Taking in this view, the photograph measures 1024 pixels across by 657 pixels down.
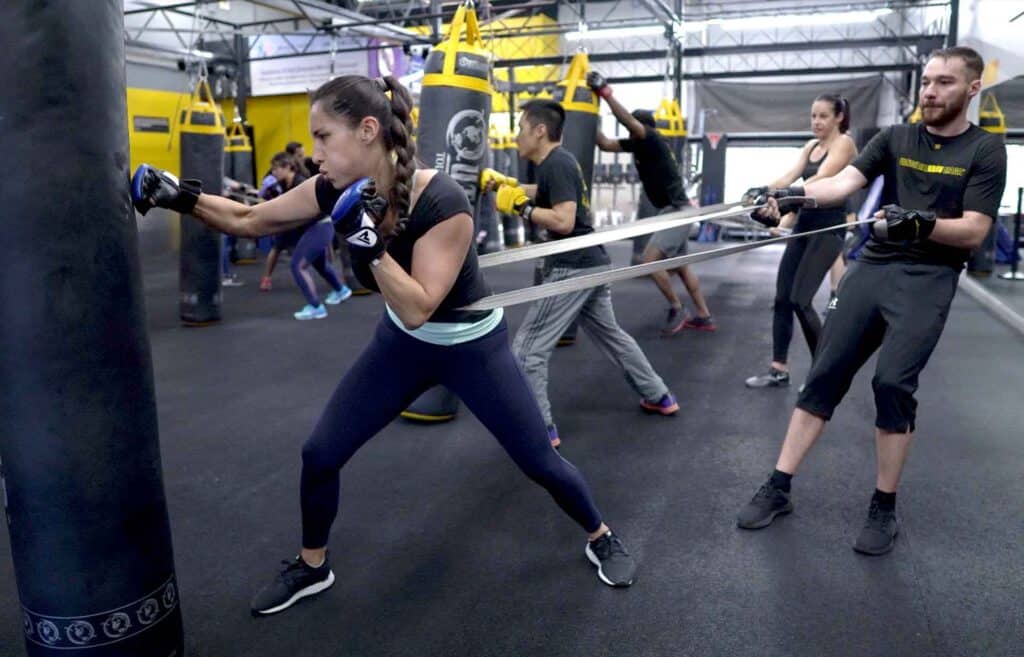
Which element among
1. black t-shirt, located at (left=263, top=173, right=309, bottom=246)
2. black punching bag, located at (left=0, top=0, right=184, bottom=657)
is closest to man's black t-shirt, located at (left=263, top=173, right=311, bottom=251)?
black t-shirt, located at (left=263, top=173, right=309, bottom=246)

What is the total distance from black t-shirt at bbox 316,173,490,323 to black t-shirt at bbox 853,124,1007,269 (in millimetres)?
1351

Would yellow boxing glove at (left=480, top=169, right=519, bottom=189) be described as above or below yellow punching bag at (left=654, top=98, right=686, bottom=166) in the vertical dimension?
below

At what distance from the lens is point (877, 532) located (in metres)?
2.51

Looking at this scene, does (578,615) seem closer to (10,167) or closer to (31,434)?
(31,434)

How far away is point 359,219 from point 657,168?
11.7 ft

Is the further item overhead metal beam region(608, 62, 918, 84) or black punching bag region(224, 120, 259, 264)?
overhead metal beam region(608, 62, 918, 84)

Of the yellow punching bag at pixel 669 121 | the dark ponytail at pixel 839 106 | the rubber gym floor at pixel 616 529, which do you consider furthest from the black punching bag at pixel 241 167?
the dark ponytail at pixel 839 106

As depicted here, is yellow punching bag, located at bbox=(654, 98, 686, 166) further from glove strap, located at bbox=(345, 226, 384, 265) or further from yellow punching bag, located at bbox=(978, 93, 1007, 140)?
glove strap, located at bbox=(345, 226, 384, 265)

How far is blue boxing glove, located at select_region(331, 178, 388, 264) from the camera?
1571mm

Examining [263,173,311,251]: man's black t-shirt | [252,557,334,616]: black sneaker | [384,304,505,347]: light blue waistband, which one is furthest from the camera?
[263,173,311,251]: man's black t-shirt

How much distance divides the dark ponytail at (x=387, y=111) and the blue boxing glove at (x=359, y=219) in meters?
0.20

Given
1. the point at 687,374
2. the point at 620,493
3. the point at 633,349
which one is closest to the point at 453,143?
the point at 633,349

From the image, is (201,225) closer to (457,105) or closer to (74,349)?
(457,105)

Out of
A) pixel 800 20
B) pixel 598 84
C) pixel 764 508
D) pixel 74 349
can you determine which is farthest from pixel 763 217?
pixel 800 20
